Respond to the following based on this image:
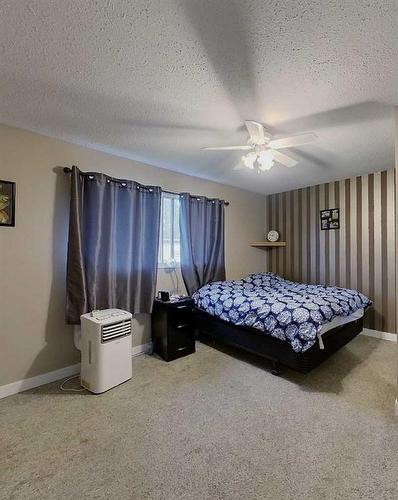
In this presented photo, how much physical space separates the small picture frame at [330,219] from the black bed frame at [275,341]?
157 cm

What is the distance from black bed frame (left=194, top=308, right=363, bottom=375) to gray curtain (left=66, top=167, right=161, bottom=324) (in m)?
0.89

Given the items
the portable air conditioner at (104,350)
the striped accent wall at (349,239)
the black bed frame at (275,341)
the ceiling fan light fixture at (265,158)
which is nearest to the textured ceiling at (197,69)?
the ceiling fan light fixture at (265,158)

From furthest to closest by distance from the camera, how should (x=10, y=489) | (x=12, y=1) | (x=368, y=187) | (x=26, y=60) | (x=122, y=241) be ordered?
1. (x=368, y=187)
2. (x=122, y=241)
3. (x=26, y=60)
4. (x=10, y=489)
5. (x=12, y=1)

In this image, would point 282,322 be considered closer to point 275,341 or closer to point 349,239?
point 275,341

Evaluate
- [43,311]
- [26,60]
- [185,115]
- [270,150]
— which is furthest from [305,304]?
[26,60]

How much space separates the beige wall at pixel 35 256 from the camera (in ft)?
7.40

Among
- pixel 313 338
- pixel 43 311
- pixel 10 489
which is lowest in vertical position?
pixel 10 489

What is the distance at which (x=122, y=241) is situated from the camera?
292 cm

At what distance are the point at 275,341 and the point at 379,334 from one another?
2.20 meters

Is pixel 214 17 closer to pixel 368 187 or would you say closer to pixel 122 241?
pixel 122 241

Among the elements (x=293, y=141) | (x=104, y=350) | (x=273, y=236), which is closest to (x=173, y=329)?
(x=104, y=350)

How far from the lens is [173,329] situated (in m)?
2.95

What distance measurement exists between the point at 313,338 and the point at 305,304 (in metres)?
0.38

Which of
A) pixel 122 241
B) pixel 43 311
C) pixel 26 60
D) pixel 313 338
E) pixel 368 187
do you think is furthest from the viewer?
pixel 368 187
